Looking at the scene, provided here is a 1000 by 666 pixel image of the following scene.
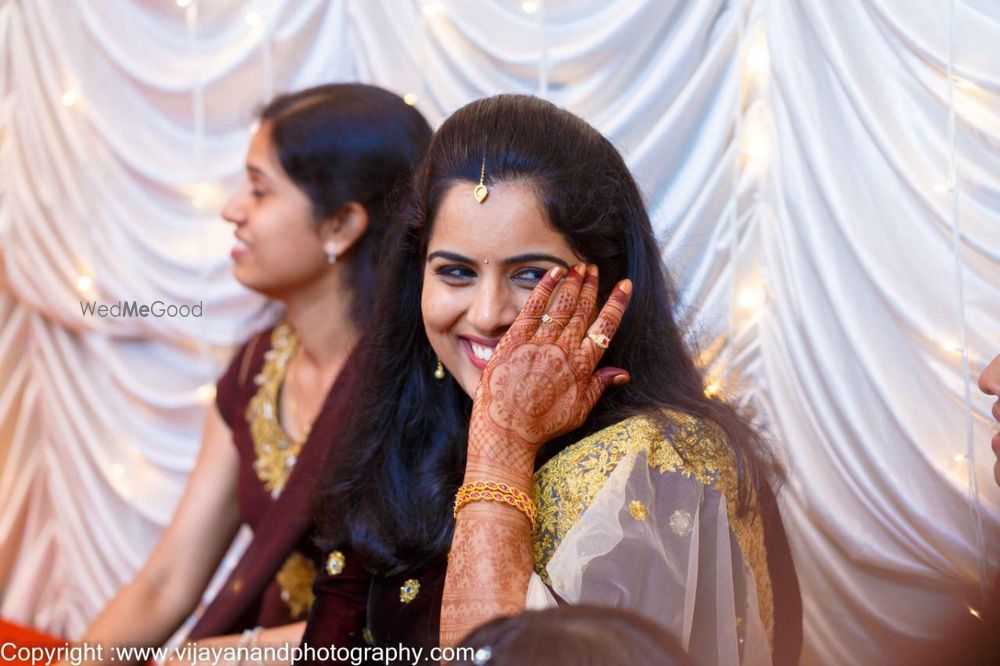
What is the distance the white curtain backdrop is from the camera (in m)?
2.13

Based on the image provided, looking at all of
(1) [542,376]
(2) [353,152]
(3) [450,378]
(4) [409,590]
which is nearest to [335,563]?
(4) [409,590]

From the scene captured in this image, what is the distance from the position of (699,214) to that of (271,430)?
44.0 inches

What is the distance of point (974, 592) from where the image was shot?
2.10 m

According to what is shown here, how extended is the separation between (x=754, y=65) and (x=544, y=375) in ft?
3.48

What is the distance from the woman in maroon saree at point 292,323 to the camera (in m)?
2.57

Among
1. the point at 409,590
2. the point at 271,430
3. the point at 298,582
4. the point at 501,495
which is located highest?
the point at 501,495

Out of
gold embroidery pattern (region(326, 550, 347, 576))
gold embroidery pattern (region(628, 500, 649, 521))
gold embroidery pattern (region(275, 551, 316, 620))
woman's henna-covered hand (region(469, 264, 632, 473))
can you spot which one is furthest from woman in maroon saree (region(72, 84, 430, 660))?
gold embroidery pattern (region(628, 500, 649, 521))

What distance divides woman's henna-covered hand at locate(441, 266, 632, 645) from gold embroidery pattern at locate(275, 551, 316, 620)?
36.8 inches

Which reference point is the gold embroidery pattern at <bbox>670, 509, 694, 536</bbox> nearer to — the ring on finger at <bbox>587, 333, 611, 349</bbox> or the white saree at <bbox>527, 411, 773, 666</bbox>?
the white saree at <bbox>527, 411, 773, 666</bbox>

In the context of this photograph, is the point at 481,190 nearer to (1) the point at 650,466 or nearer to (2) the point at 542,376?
(2) the point at 542,376

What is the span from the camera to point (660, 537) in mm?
1607

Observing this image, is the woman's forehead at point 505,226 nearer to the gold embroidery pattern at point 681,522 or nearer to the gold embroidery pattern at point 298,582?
the gold embroidery pattern at point 681,522

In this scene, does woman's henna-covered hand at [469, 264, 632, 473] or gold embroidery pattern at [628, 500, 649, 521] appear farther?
woman's henna-covered hand at [469, 264, 632, 473]

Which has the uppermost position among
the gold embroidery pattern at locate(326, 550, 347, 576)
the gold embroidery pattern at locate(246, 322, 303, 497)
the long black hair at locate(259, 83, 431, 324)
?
the long black hair at locate(259, 83, 431, 324)
